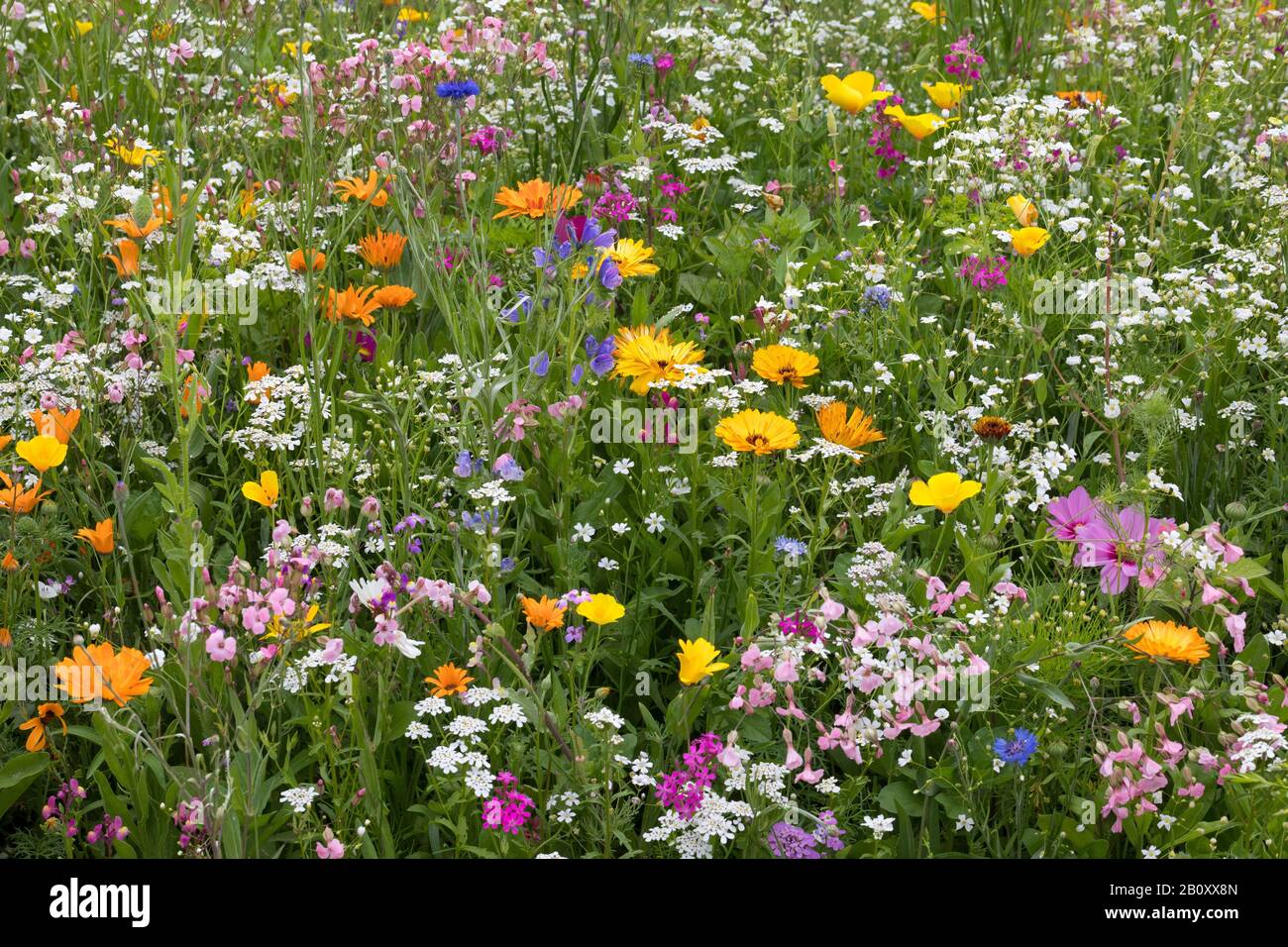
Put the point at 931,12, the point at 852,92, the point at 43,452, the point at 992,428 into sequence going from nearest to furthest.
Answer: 1. the point at 43,452
2. the point at 992,428
3. the point at 852,92
4. the point at 931,12

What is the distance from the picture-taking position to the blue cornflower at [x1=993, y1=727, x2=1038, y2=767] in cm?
213

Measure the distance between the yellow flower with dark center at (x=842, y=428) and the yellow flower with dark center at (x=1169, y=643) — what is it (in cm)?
70

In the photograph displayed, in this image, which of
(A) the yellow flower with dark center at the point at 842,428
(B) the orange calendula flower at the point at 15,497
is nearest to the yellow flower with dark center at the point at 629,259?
(A) the yellow flower with dark center at the point at 842,428

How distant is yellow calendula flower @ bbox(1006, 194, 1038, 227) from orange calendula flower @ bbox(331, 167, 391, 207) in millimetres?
1498

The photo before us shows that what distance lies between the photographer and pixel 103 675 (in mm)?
2059

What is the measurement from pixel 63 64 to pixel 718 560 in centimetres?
252

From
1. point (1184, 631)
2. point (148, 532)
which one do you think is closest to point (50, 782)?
point (148, 532)

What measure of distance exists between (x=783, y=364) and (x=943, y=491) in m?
0.52

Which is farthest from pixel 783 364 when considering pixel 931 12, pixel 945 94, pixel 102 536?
pixel 931 12

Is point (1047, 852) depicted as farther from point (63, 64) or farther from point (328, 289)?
point (63, 64)

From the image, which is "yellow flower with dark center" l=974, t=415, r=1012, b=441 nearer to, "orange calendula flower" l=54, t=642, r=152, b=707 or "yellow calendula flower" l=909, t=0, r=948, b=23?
"orange calendula flower" l=54, t=642, r=152, b=707

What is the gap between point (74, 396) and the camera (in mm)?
2791

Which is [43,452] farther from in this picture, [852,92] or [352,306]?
[852,92]

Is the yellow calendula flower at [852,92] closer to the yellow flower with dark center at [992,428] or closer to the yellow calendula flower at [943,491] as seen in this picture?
the yellow flower with dark center at [992,428]
